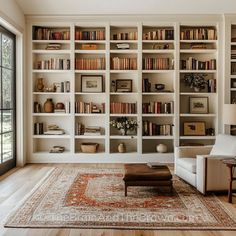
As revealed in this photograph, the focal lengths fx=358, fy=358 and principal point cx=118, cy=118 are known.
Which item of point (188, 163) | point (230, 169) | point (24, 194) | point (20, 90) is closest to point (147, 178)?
point (188, 163)

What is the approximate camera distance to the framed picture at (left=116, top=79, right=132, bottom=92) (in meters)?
7.51

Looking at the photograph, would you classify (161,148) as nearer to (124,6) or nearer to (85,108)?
(85,108)

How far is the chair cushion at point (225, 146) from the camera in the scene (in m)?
5.12

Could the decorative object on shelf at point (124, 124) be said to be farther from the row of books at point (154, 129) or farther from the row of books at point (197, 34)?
the row of books at point (197, 34)

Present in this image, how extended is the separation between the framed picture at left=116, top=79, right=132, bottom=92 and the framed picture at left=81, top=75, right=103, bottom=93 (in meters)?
0.36

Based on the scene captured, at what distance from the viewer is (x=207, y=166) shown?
4.70 m

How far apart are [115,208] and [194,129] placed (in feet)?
12.4

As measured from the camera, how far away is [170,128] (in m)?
7.40

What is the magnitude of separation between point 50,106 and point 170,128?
8.32 feet

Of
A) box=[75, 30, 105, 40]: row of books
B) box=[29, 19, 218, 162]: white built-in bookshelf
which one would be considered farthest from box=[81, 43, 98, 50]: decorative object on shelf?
box=[75, 30, 105, 40]: row of books

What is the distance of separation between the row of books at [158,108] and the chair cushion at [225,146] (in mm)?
1890

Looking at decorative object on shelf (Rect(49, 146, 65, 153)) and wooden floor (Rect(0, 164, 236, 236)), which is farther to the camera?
decorative object on shelf (Rect(49, 146, 65, 153))

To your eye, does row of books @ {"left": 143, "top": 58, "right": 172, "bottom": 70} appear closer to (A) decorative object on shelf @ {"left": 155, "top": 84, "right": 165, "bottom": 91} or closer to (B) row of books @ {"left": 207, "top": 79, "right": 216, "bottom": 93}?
(A) decorative object on shelf @ {"left": 155, "top": 84, "right": 165, "bottom": 91}

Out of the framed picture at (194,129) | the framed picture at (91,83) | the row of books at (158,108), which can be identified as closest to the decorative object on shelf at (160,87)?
the row of books at (158,108)
